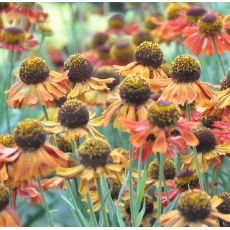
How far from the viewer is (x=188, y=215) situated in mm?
1009

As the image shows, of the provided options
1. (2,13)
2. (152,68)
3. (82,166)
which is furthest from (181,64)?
(2,13)

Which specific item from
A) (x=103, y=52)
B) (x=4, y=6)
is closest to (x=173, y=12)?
(x=103, y=52)

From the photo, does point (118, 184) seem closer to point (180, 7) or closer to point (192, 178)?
point (192, 178)

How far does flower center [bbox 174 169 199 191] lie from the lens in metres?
1.39

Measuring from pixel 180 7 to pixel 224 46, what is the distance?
0.63m

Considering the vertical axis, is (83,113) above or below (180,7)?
below

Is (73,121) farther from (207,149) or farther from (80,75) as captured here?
(207,149)

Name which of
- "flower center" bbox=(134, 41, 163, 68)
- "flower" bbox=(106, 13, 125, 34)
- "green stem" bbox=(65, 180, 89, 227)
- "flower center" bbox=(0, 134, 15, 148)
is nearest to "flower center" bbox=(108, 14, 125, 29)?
"flower" bbox=(106, 13, 125, 34)

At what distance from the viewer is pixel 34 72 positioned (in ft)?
4.75

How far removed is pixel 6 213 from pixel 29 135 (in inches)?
5.5

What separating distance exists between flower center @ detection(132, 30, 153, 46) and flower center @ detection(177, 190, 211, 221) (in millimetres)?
1777

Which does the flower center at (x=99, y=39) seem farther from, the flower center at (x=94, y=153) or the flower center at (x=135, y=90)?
the flower center at (x=94, y=153)

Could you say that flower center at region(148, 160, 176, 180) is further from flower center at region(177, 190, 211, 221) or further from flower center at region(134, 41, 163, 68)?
flower center at region(177, 190, 211, 221)

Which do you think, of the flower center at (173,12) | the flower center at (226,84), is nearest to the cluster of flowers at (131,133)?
the flower center at (226,84)
